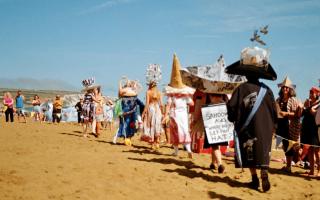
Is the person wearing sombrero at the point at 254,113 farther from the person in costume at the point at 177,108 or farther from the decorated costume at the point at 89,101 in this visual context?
the decorated costume at the point at 89,101

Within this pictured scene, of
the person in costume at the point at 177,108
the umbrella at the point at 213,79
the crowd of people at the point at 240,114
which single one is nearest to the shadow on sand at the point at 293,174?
the crowd of people at the point at 240,114

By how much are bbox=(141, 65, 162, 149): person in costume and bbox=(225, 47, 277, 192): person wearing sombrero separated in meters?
4.96

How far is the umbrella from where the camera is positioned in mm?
8250

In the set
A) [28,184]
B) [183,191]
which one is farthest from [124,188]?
[28,184]

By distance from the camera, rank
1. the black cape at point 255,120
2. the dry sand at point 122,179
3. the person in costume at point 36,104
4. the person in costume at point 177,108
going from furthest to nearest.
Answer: the person in costume at point 36,104 < the person in costume at point 177,108 < the black cape at point 255,120 < the dry sand at point 122,179

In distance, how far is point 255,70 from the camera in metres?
7.13

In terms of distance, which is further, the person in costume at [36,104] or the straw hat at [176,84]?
the person in costume at [36,104]

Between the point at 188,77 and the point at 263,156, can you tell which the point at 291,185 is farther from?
the point at 188,77

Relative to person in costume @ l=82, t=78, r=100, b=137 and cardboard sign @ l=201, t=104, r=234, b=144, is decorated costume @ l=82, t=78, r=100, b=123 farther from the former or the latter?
cardboard sign @ l=201, t=104, r=234, b=144

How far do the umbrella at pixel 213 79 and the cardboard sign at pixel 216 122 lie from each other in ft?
1.25

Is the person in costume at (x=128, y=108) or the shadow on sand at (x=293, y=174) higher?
the person in costume at (x=128, y=108)

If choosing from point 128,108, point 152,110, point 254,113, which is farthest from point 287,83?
point 128,108

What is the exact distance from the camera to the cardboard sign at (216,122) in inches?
333

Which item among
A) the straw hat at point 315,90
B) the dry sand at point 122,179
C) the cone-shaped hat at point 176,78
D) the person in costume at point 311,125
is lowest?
the dry sand at point 122,179
